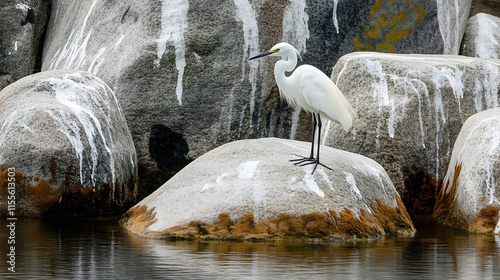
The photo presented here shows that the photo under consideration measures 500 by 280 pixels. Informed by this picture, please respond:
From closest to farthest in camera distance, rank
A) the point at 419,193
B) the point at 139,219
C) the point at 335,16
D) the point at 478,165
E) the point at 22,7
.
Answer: the point at 139,219 < the point at 478,165 < the point at 419,193 < the point at 335,16 < the point at 22,7

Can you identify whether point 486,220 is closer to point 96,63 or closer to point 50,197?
point 50,197

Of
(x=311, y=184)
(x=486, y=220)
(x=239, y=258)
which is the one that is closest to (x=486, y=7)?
(x=486, y=220)

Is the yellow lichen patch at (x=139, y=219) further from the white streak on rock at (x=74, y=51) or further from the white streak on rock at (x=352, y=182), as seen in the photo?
the white streak on rock at (x=74, y=51)

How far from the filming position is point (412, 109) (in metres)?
12.7

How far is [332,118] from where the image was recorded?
35.0 feet

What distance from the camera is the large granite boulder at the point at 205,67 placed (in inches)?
549

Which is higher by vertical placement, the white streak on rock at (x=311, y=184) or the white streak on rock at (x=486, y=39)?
the white streak on rock at (x=486, y=39)

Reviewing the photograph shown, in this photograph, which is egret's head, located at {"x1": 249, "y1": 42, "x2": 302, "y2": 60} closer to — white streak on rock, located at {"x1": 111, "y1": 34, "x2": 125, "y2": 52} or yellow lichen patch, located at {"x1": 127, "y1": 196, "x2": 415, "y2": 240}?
yellow lichen patch, located at {"x1": 127, "y1": 196, "x2": 415, "y2": 240}

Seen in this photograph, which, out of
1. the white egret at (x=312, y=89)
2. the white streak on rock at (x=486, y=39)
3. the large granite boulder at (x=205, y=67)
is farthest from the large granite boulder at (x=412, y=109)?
the white streak on rock at (x=486, y=39)

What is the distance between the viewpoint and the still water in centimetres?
732

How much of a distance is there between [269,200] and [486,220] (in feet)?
9.85

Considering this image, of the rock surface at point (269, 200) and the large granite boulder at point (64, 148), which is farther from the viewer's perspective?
the large granite boulder at point (64, 148)

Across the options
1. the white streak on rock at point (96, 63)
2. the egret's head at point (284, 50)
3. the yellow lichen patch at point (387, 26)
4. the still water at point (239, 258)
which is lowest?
the still water at point (239, 258)

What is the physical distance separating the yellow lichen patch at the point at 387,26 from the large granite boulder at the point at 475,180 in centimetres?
368
